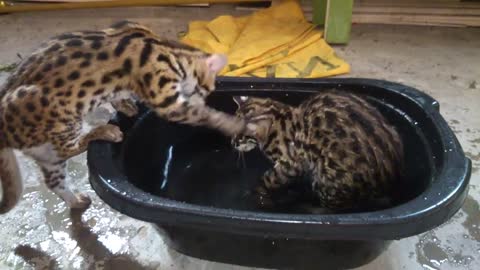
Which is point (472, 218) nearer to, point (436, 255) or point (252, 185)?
point (436, 255)

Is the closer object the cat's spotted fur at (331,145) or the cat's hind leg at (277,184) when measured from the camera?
the cat's spotted fur at (331,145)

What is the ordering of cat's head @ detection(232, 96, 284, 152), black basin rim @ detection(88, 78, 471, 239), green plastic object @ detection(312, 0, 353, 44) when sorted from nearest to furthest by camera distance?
1. black basin rim @ detection(88, 78, 471, 239)
2. cat's head @ detection(232, 96, 284, 152)
3. green plastic object @ detection(312, 0, 353, 44)

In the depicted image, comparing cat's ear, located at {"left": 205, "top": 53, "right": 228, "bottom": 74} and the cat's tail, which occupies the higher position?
cat's ear, located at {"left": 205, "top": 53, "right": 228, "bottom": 74}

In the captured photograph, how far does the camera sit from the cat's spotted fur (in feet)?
4.94

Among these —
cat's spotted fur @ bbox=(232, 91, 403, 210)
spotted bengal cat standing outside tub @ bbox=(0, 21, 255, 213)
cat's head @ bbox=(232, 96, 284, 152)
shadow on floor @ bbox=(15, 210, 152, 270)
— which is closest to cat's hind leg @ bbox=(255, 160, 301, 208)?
cat's spotted fur @ bbox=(232, 91, 403, 210)

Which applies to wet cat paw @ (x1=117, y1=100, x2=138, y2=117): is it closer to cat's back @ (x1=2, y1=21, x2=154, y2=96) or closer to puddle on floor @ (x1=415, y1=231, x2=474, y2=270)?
cat's back @ (x1=2, y1=21, x2=154, y2=96)

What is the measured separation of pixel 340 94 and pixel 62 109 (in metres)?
0.88

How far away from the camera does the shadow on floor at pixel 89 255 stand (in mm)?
1658

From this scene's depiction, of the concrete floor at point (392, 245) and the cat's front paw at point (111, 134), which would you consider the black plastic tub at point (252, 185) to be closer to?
the cat's front paw at point (111, 134)

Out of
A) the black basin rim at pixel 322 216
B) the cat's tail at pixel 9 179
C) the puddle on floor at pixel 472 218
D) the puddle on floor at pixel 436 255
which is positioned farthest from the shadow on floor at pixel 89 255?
the puddle on floor at pixel 472 218

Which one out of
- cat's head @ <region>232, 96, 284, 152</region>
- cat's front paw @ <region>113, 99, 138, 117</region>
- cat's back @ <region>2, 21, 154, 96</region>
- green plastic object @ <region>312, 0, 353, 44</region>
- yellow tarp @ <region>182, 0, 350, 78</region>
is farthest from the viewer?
green plastic object @ <region>312, 0, 353, 44</region>

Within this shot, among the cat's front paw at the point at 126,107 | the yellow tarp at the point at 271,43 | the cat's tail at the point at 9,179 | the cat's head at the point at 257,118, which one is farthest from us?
the yellow tarp at the point at 271,43

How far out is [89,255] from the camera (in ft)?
5.56

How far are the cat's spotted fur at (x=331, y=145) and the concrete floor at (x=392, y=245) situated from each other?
30cm
